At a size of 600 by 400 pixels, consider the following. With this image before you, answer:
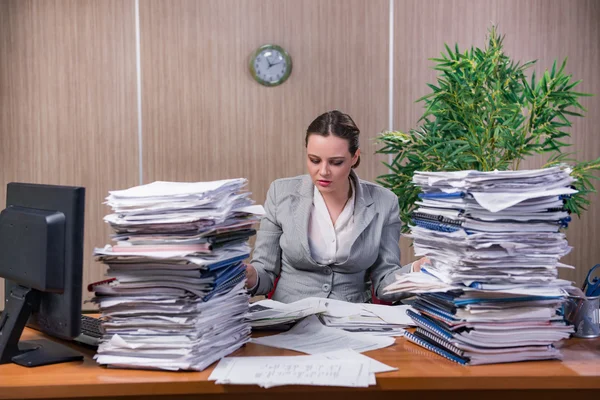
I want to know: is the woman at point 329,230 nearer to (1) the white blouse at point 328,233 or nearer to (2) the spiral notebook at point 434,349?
(1) the white blouse at point 328,233

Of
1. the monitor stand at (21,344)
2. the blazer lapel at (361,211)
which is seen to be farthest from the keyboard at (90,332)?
the blazer lapel at (361,211)

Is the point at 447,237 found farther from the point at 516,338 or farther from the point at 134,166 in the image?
the point at 134,166

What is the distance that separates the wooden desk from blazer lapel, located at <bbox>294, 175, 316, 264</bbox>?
42.2 inches

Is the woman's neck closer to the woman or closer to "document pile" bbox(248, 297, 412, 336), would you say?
the woman

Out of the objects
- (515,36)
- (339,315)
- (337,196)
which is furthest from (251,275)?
(515,36)

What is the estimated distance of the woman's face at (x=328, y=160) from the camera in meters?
2.44

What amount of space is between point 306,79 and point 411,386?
11.1 ft

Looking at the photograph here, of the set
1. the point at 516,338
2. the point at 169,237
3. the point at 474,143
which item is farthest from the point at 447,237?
the point at 474,143

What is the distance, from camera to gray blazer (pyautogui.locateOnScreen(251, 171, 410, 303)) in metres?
2.55

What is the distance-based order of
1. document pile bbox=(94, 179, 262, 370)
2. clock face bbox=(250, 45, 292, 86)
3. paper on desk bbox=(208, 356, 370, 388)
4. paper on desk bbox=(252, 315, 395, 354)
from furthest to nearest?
clock face bbox=(250, 45, 292, 86) < paper on desk bbox=(252, 315, 395, 354) < document pile bbox=(94, 179, 262, 370) < paper on desk bbox=(208, 356, 370, 388)

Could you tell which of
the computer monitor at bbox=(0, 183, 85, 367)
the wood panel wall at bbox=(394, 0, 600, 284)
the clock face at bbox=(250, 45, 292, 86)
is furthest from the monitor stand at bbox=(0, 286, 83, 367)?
the wood panel wall at bbox=(394, 0, 600, 284)

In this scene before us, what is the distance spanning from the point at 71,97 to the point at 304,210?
103 inches

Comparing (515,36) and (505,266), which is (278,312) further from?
(515,36)

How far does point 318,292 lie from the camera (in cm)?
255
